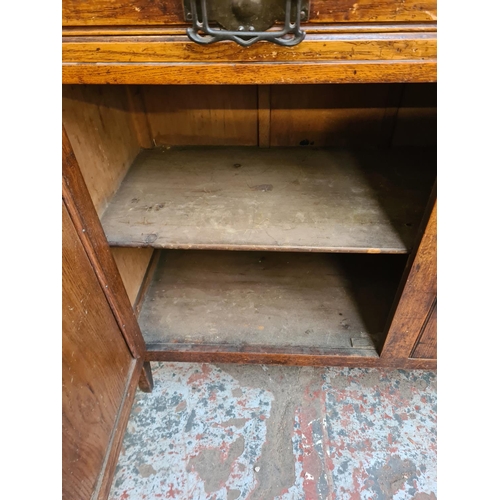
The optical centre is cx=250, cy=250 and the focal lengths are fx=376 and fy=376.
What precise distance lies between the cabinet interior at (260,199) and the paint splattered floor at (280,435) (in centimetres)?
22

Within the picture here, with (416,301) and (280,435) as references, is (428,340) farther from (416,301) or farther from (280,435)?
(280,435)

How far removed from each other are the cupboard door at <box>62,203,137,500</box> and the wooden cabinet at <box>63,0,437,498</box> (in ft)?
0.04

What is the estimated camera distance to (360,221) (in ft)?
2.96

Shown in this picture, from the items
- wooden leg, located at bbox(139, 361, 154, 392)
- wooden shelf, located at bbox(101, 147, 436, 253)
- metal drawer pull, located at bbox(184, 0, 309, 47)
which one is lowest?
wooden leg, located at bbox(139, 361, 154, 392)

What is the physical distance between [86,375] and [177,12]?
0.67 meters

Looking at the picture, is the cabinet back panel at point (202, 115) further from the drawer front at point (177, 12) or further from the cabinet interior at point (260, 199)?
the drawer front at point (177, 12)

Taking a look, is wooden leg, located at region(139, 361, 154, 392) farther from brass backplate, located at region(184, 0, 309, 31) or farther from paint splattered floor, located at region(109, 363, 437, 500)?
brass backplate, located at region(184, 0, 309, 31)

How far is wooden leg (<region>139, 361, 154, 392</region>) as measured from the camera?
112 cm

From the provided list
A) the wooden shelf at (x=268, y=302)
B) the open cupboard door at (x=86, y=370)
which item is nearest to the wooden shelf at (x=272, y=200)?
the open cupboard door at (x=86, y=370)

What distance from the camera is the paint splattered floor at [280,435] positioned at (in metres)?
1.00

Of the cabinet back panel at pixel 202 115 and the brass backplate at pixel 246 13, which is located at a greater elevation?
the brass backplate at pixel 246 13

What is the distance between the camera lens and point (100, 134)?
3.18 feet

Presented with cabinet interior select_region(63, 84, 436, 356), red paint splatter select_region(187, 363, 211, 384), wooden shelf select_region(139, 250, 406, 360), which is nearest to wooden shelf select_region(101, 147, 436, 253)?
cabinet interior select_region(63, 84, 436, 356)

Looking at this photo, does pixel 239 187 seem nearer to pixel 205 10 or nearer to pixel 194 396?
pixel 205 10
